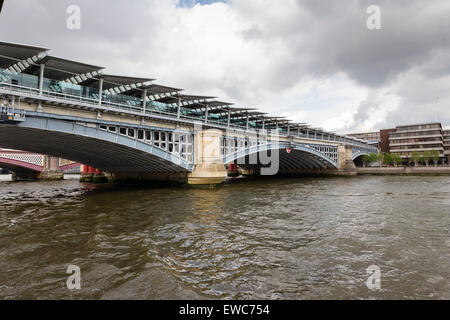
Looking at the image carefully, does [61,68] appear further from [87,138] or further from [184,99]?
[184,99]

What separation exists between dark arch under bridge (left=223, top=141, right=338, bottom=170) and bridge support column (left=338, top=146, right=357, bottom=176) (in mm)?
938

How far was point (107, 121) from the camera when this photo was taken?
1888 centimetres

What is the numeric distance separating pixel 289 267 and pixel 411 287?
2.12 meters

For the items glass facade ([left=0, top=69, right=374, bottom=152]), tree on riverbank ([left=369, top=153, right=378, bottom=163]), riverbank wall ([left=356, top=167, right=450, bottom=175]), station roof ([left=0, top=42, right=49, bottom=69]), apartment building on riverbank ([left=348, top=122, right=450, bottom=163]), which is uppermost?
apartment building on riverbank ([left=348, top=122, right=450, bottom=163])

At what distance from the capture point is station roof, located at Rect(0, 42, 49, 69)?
14.0 m

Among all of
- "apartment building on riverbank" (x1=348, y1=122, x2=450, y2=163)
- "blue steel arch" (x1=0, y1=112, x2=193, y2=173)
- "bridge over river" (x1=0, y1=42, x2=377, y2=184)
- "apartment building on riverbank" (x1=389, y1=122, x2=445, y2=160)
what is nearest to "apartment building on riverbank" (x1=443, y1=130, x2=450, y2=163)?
"apartment building on riverbank" (x1=348, y1=122, x2=450, y2=163)

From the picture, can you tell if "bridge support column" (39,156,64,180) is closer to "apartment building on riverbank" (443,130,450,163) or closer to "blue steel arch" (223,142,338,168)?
"blue steel arch" (223,142,338,168)

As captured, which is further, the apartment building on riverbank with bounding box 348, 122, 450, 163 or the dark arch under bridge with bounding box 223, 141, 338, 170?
the apartment building on riverbank with bounding box 348, 122, 450, 163

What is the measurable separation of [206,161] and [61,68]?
14051 mm

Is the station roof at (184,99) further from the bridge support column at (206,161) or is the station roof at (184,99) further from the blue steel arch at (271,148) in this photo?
the blue steel arch at (271,148)

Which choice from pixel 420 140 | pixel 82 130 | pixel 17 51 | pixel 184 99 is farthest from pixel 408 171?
pixel 17 51

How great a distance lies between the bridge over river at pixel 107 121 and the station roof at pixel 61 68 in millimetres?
55
